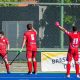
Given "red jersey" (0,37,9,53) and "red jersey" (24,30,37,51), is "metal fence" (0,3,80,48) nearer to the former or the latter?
"red jersey" (0,37,9,53)

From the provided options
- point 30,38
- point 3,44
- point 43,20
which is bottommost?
point 3,44

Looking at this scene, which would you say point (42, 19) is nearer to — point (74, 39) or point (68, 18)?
point (68, 18)

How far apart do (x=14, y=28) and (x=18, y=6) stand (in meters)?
1.10

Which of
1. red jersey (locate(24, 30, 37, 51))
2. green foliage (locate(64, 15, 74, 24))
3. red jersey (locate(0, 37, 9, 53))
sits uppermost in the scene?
green foliage (locate(64, 15, 74, 24))

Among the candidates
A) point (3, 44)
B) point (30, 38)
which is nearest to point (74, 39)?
point (30, 38)

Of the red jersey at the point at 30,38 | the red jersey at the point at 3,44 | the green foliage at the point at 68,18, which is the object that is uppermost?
the green foliage at the point at 68,18

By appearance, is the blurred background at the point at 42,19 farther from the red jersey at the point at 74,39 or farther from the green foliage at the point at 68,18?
the red jersey at the point at 74,39

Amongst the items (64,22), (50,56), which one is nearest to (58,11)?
(64,22)

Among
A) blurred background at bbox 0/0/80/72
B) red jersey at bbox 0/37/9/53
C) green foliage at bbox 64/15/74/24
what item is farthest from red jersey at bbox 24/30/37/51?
green foliage at bbox 64/15/74/24

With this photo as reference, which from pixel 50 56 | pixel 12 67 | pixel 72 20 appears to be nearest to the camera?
pixel 50 56

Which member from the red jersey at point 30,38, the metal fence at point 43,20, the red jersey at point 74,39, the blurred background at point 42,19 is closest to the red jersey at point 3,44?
the red jersey at point 30,38

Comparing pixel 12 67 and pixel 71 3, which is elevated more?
pixel 71 3

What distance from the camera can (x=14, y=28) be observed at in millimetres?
25047

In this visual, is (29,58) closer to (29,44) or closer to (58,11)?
(29,44)
